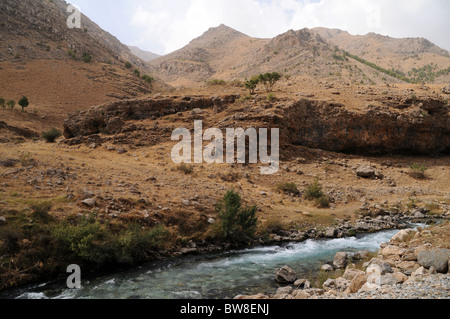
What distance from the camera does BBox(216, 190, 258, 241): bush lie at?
12633 millimetres

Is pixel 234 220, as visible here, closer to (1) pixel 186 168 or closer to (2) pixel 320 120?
(1) pixel 186 168

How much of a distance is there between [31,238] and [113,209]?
10.0ft

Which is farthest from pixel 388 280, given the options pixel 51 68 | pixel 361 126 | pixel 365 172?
pixel 51 68

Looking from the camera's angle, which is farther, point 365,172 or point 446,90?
point 446,90

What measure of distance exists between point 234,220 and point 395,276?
6.93m

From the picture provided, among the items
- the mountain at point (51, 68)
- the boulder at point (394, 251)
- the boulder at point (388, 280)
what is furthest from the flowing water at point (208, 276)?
the mountain at point (51, 68)

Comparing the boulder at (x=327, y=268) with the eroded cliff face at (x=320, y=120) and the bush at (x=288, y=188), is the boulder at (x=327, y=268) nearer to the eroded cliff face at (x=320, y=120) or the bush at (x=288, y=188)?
the bush at (x=288, y=188)

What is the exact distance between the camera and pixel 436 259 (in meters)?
7.18

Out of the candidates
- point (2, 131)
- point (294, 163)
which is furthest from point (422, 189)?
point (2, 131)

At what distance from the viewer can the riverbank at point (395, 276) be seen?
19.3 ft

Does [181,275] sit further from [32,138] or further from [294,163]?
[32,138]

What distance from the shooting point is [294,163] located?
70.8 feet

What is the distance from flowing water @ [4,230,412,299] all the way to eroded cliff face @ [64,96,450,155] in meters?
11.8

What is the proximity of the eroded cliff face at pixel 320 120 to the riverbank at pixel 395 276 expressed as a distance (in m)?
13.6
